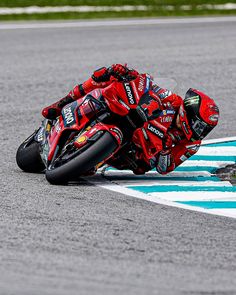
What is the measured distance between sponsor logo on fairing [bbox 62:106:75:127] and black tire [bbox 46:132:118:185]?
50 centimetres

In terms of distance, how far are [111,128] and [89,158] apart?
1.18 ft

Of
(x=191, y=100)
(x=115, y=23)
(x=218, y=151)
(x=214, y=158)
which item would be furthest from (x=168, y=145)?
(x=115, y=23)

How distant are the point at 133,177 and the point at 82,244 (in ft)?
9.02

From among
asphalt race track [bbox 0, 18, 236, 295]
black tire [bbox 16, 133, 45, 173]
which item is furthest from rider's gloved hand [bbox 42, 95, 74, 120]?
asphalt race track [bbox 0, 18, 236, 295]

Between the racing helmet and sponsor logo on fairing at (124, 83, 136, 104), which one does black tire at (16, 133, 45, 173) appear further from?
the racing helmet

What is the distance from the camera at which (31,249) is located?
7.36 m

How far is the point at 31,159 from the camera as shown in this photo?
10.4m

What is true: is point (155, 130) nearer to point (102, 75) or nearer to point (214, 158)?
point (102, 75)

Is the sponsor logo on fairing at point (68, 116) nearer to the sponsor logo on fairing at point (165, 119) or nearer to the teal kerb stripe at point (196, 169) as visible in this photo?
the sponsor logo on fairing at point (165, 119)

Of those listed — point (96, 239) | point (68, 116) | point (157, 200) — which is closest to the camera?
point (96, 239)

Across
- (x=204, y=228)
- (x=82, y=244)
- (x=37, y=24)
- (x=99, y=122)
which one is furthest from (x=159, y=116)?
(x=37, y=24)

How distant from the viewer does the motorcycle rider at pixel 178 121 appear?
9.71 meters

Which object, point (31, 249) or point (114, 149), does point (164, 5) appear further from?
point (31, 249)

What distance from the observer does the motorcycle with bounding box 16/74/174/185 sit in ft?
31.1
